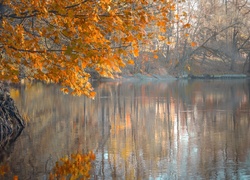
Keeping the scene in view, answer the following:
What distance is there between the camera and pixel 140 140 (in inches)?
677

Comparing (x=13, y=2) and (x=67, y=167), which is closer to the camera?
(x=13, y=2)

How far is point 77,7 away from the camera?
34.6 feet

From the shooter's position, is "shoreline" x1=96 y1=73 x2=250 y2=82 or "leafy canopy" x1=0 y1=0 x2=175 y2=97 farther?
"shoreline" x1=96 y1=73 x2=250 y2=82

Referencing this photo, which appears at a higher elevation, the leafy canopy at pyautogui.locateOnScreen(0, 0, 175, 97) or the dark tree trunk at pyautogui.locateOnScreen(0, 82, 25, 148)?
the leafy canopy at pyautogui.locateOnScreen(0, 0, 175, 97)

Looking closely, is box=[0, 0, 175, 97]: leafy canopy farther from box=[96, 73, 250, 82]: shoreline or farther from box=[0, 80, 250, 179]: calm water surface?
box=[96, 73, 250, 82]: shoreline

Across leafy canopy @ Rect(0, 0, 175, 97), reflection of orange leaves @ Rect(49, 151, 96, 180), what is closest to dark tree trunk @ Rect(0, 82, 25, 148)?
reflection of orange leaves @ Rect(49, 151, 96, 180)

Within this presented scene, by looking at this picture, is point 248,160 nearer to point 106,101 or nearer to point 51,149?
point 51,149

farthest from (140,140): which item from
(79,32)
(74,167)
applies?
(79,32)

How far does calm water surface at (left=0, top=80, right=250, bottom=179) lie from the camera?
493 inches

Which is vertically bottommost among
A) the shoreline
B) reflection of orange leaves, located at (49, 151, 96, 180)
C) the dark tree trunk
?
reflection of orange leaves, located at (49, 151, 96, 180)

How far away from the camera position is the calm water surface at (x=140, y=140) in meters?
12.5

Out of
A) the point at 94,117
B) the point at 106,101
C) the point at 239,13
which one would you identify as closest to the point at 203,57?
the point at 239,13

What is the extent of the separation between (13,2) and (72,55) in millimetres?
2860

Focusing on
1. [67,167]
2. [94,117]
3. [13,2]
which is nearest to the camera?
[13,2]
